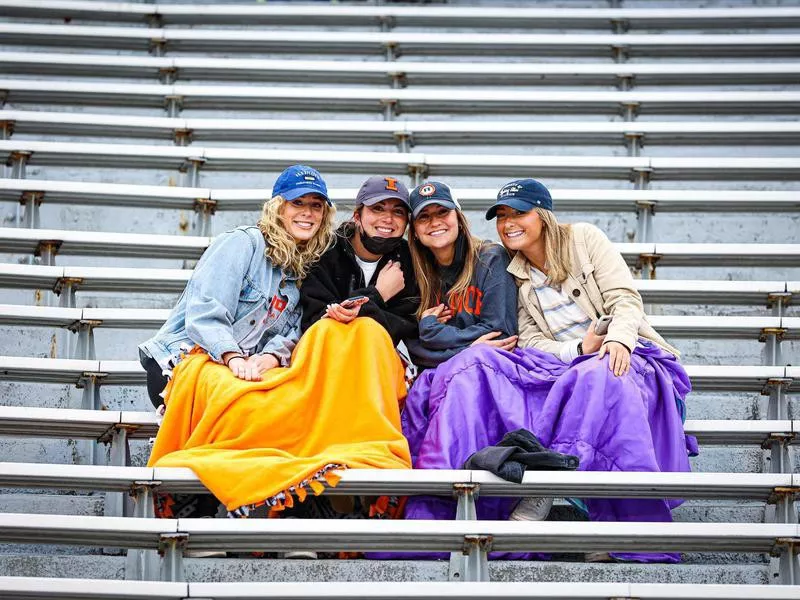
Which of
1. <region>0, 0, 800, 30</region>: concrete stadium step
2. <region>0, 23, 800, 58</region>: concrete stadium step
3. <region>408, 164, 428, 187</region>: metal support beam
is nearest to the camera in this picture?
<region>408, 164, 428, 187</region>: metal support beam

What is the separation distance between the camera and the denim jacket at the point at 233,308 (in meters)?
2.97

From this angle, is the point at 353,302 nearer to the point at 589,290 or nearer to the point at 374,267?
the point at 374,267

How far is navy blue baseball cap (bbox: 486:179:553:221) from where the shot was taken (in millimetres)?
3146

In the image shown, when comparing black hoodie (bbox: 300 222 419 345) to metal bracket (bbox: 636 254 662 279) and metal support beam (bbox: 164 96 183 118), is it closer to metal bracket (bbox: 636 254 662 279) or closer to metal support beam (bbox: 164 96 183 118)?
metal bracket (bbox: 636 254 662 279)

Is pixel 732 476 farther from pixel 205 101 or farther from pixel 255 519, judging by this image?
pixel 205 101

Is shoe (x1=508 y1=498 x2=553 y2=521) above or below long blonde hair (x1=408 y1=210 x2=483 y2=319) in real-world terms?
below

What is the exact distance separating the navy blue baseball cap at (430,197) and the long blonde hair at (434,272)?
62 mm

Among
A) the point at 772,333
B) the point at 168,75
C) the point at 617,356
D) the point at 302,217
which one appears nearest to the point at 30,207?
the point at 168,75

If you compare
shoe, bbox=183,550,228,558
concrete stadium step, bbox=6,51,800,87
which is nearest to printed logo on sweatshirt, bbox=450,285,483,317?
shoe, bbox=183,550,228,558

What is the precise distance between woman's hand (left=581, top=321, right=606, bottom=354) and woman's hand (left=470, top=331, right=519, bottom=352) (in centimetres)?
19

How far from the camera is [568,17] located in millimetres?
5344

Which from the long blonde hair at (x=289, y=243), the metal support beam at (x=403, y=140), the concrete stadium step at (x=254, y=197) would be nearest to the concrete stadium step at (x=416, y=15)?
the metal support beam at (x=403, y=140)

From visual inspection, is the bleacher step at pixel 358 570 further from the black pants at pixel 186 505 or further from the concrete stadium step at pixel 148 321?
the concrete stadium step at pixel 148 321

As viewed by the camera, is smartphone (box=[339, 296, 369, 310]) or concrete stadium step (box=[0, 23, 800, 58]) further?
concrete stadium step (box=[0, 23, 800, 58])
